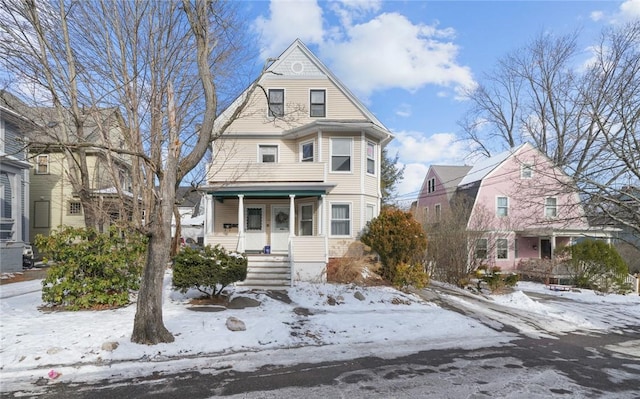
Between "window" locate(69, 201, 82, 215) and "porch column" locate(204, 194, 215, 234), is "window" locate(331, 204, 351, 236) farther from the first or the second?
"window" locate(69, 201, 82, 215)

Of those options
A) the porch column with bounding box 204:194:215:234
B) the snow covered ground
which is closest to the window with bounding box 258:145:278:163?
the porch column with bounding box 204:194:215:234

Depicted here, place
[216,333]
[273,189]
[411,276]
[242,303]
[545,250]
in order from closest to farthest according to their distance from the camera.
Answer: [216,333], [242,303], [411,276], [273,189], [545,250]

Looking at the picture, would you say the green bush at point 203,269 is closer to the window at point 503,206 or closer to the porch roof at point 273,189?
the porch roof at point 273,189

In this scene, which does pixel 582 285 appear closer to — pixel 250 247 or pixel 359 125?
pixel 359 125

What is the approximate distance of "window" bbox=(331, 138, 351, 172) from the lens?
51.4 feet

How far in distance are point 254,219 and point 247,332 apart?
903 centimetres

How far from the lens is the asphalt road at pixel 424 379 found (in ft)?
15.8

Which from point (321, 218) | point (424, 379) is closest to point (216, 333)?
point (424, 379)

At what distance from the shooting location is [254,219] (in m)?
16.0

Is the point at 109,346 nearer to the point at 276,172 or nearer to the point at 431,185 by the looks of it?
the point at 276,172

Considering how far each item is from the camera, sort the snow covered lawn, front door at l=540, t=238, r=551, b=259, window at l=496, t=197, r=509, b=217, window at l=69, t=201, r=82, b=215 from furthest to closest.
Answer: front door at l=540, t=238, r=551, b=259, window at l=496, t=197, r=509, b=217, window at l=69, t=201, r=82, b=215, the snow covered lawn

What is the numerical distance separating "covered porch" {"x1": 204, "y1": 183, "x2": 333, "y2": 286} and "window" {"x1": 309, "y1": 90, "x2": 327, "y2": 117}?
157 inches

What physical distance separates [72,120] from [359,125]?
9972 mm

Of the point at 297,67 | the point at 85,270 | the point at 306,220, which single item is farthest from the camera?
the point at 297,67
